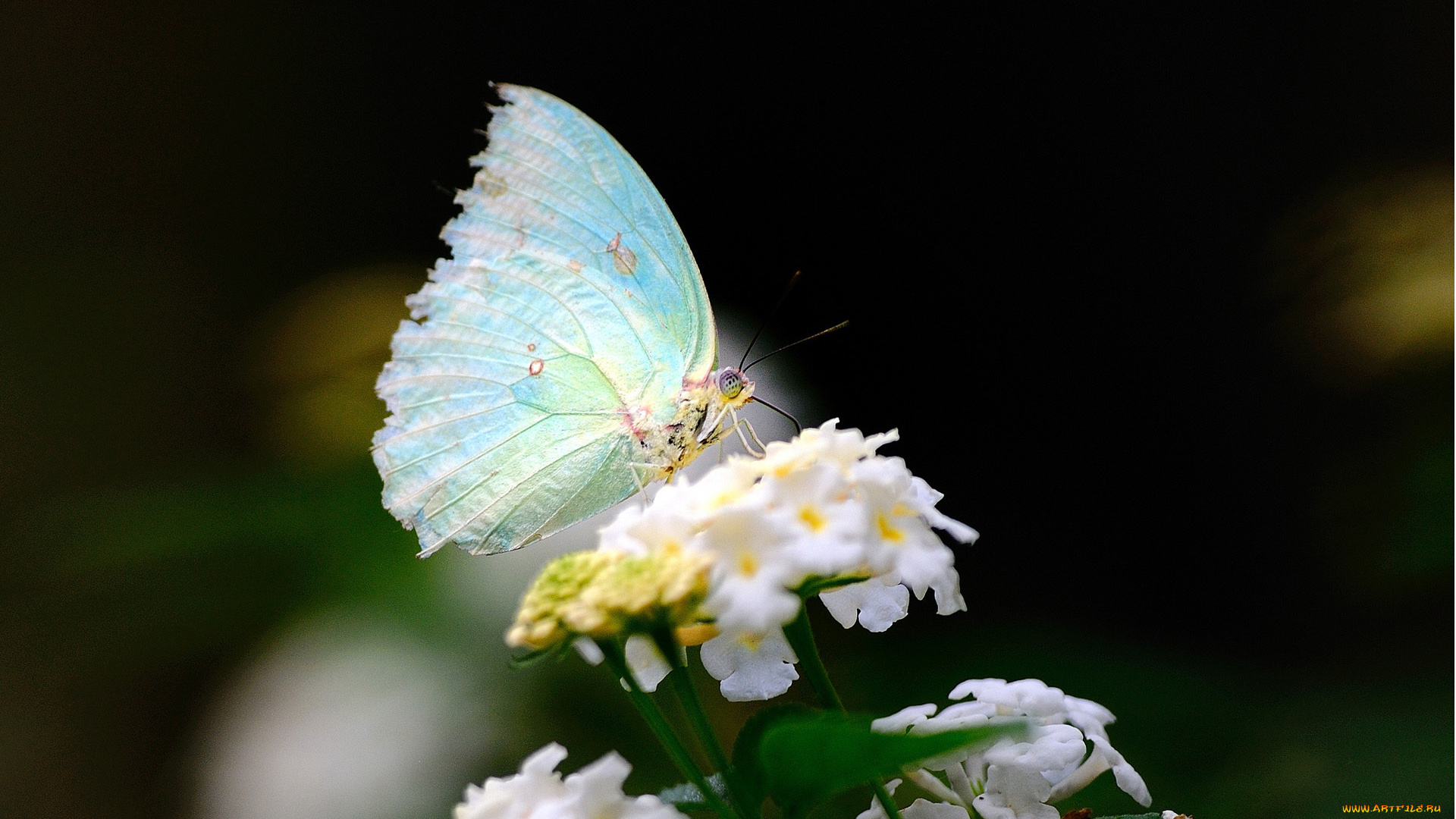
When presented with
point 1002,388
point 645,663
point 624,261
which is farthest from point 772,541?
point 1002,388

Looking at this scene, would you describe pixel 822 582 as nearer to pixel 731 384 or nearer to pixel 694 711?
pixel 694 711

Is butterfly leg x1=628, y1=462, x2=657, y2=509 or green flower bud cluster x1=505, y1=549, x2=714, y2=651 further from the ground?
green flower bud cluster x1=505, y1=549, x2=714, y2=651

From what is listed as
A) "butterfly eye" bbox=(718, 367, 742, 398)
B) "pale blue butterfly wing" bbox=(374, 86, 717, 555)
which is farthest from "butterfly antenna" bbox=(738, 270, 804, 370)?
"pale blue butterfly wing" bbox=(374, 86, 717, 555)

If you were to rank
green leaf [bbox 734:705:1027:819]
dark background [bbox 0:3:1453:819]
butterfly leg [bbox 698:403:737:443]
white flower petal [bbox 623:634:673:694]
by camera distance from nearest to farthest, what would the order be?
green leaf [bbox 734:705:1027:819] < white flower petal [bbox 623:634:673:694] < butterfly leg [bbox 698:403:737:443] < dark background [bbox 0:3:1453:819]

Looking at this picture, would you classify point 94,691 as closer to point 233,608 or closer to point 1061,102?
point 233,608

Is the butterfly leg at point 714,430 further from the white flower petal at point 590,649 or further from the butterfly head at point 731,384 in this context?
the white flower petal at point 590,649

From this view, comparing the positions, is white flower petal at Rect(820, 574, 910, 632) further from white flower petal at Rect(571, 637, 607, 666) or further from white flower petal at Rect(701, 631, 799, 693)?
white flower petal at Rect(571, 637, 607, 666)

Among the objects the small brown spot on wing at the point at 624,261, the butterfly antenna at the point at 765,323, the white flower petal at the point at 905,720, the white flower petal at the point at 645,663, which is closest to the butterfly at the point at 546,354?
the small brown spot on wing at the point at 624,261
